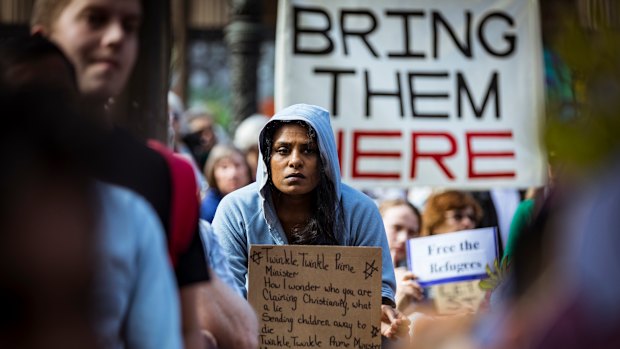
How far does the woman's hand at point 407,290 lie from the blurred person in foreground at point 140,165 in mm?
3021

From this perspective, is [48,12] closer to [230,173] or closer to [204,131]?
[230,173]

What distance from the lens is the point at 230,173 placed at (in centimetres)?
891

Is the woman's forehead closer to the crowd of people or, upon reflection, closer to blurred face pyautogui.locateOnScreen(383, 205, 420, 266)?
the crowd of people

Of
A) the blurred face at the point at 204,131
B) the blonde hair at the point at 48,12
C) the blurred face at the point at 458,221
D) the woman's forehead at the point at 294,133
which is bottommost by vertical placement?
the blurred face at the point at 458,221

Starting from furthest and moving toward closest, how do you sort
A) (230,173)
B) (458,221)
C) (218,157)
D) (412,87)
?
(218,157) → (230,173) → (458,221) → (412,87)

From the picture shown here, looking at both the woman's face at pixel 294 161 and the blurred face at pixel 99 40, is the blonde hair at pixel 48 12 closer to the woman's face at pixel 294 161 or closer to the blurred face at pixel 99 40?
the blurred face at pixel 99 40

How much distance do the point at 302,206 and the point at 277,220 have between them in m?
0.15

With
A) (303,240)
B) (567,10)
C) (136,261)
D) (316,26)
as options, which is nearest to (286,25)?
(316,26)

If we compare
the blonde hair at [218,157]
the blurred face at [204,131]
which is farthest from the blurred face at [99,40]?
the blurred face at [204,131]

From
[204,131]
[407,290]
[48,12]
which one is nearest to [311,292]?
[407,290]

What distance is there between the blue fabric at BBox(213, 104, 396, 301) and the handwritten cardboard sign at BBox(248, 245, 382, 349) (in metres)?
0.17

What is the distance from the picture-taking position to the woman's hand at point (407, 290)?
609cm

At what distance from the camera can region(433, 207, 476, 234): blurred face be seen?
25.5ft

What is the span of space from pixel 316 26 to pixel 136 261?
18.5 feet
